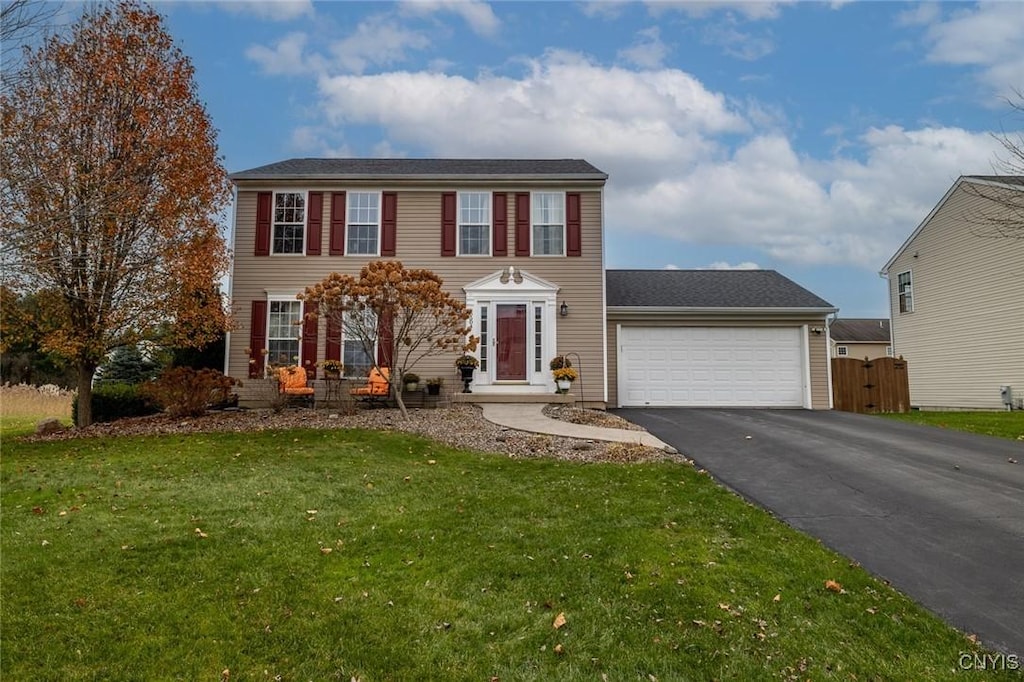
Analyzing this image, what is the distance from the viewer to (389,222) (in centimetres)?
1441

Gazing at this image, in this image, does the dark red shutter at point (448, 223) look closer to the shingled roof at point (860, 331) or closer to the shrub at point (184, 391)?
the shrub at point (184, 391)

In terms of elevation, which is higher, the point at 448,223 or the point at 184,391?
the point at 448,223

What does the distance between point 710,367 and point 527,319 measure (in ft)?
16.2

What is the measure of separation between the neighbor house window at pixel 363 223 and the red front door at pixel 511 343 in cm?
360

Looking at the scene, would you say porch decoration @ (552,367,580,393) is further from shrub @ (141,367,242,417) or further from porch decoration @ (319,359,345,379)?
shrub @ (141,367,242,417)

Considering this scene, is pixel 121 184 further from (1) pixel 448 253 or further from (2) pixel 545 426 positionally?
(2) pixel 545 426

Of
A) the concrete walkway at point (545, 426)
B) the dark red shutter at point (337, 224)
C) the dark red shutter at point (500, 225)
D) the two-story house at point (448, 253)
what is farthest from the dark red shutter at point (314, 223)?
the concrete walkway at point (545, 426)

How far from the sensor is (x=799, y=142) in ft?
47.2

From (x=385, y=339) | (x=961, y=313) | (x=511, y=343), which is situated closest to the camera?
(x=385, y=339)

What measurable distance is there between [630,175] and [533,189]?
395cm

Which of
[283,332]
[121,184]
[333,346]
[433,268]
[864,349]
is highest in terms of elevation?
[121,184]

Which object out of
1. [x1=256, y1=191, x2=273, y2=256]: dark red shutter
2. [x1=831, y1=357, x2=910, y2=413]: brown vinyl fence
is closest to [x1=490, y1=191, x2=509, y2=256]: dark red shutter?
[x1=256, y1=191, x2=273, y2=256]: dark red shutter

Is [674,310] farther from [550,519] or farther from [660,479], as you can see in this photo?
[550,519]

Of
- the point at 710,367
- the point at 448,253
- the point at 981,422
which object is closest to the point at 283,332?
the point at 448,253
